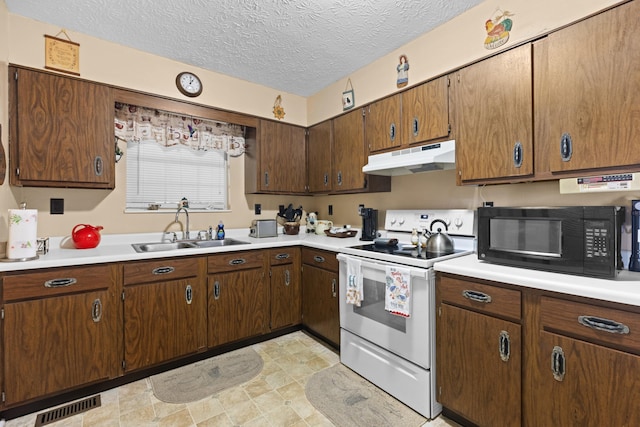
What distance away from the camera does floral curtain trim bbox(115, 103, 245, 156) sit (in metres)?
2.56

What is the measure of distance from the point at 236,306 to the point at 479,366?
5.87 feet

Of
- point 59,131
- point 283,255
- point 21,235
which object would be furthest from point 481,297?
point 59,131

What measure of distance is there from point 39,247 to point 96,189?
564mm

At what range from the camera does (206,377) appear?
2.12 meters

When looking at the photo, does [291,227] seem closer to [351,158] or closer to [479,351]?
[351,158]

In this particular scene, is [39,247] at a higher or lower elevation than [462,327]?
higher

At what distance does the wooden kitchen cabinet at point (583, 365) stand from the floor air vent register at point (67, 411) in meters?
2.41

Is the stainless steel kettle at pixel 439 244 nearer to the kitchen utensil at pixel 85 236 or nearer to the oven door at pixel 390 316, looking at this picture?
the oven door at pixel 390 316

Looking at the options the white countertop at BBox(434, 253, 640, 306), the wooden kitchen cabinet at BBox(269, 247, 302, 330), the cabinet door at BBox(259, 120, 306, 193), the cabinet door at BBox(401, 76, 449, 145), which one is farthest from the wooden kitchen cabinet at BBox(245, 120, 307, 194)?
the white countertop at BBox(434, 253, 640, 306)

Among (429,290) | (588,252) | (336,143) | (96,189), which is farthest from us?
(336,143)

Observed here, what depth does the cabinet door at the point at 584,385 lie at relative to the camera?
1.08 metres

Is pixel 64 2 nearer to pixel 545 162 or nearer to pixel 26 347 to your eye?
pixel 26 347

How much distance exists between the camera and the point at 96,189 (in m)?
2.38

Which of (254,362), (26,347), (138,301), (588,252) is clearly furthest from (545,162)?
(26,347)
